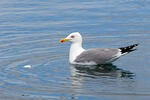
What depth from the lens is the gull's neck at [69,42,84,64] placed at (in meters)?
14.8

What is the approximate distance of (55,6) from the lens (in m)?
21.8

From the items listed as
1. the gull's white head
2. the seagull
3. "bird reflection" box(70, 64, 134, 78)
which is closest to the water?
"bird reflection" box(70, 64, 134, 78)

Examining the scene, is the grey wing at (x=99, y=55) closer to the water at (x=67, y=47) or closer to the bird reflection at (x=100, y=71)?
the bird reflection at (x=100, y=71)

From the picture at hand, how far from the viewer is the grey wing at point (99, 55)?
14.5m

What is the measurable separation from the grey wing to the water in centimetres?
28

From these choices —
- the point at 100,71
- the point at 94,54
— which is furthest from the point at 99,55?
the point at 100,71

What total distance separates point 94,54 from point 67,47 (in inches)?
73.2

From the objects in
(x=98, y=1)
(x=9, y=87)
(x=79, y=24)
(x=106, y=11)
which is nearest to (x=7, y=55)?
(x=9, y=87)

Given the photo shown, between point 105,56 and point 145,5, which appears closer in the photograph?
point 105,56

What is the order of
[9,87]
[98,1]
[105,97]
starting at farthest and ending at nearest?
[98,1] < [9,87] < [105,97]

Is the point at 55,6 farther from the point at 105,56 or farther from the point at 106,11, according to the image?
the point at 105,56

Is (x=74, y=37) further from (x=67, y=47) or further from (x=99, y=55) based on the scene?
(x=67, y=47)

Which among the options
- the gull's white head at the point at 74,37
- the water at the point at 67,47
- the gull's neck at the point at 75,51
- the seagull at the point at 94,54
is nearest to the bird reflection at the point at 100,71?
the water at the point at 67,47

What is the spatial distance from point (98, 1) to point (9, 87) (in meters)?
10.5
